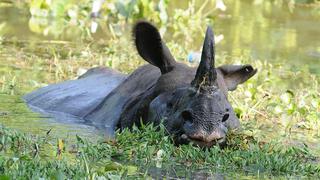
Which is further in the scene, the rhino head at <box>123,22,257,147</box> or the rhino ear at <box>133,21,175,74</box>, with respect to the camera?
the rhino ear at <box>133,21,175,74</box>

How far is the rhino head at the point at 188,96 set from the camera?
21.2ft

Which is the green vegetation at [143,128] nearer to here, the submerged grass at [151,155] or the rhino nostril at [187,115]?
the submerged grass at [151,155]

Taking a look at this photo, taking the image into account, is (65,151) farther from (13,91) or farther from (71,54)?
(71,54)

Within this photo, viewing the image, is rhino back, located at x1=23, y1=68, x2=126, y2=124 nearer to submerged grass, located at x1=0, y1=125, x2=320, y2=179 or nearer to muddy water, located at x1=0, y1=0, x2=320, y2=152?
muddy water, located at x1=0, y1=0, x2=320, y2=152

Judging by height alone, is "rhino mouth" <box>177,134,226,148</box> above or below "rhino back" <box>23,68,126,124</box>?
above

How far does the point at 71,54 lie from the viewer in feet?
42.3

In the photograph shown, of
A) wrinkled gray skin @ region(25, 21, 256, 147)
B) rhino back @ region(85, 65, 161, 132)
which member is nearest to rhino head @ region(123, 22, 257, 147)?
wrinkled gray skin @ region(25, 21, 256, 147)

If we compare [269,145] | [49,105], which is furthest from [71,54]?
[269,145]

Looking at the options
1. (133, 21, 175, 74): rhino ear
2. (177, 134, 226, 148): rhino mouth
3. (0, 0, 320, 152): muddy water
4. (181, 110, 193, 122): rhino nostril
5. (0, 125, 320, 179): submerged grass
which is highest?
(133, 21, 175, 74): rhino ear

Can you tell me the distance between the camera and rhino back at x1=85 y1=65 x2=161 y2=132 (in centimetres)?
803

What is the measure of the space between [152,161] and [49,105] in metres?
3.00

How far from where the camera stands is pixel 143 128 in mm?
6836

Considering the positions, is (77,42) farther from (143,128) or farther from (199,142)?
(199,142)

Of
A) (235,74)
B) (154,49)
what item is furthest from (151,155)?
(235,74)
